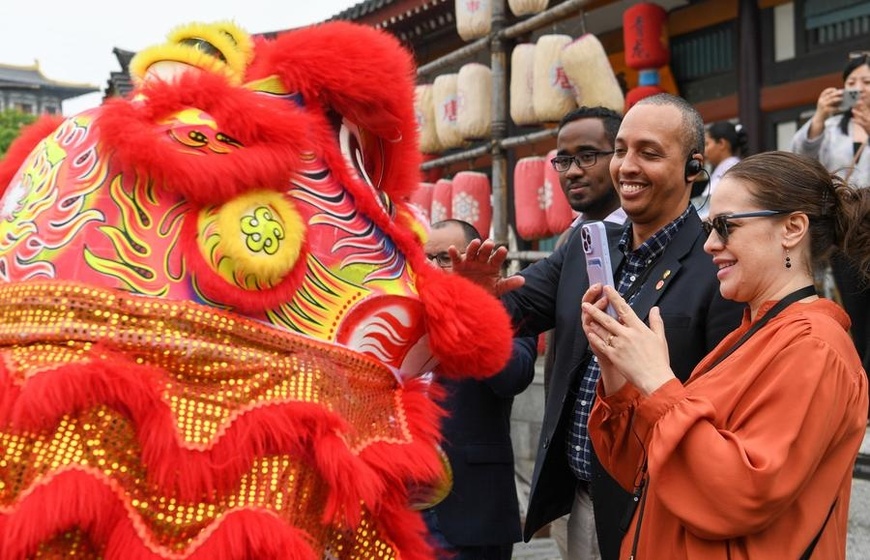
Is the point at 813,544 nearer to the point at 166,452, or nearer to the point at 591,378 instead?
the point at 591,378

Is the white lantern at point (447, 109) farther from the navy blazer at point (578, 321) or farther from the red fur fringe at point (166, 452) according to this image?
the red fur fringe at point (166, 452)

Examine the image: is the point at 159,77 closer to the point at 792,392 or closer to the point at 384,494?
the point at 384,494

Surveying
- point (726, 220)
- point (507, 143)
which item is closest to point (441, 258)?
point (726, 220)

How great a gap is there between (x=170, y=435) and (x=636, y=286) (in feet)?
4.82

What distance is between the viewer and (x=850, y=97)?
4012mm

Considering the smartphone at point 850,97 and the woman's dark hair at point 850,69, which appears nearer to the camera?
the smartphone at point 850,97

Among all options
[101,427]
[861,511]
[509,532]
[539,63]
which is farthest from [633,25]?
[101,427]

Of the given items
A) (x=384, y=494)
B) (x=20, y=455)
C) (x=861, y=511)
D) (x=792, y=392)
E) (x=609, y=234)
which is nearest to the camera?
(x=20, y=455)

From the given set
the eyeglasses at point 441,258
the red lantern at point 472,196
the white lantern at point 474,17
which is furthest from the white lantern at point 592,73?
the eyeglasses at point 441,258

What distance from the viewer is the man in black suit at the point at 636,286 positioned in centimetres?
224

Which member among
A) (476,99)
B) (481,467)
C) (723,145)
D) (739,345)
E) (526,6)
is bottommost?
(481,467)

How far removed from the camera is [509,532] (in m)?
2.76

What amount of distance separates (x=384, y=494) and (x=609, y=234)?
1.39m

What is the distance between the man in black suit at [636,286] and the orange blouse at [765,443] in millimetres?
524
